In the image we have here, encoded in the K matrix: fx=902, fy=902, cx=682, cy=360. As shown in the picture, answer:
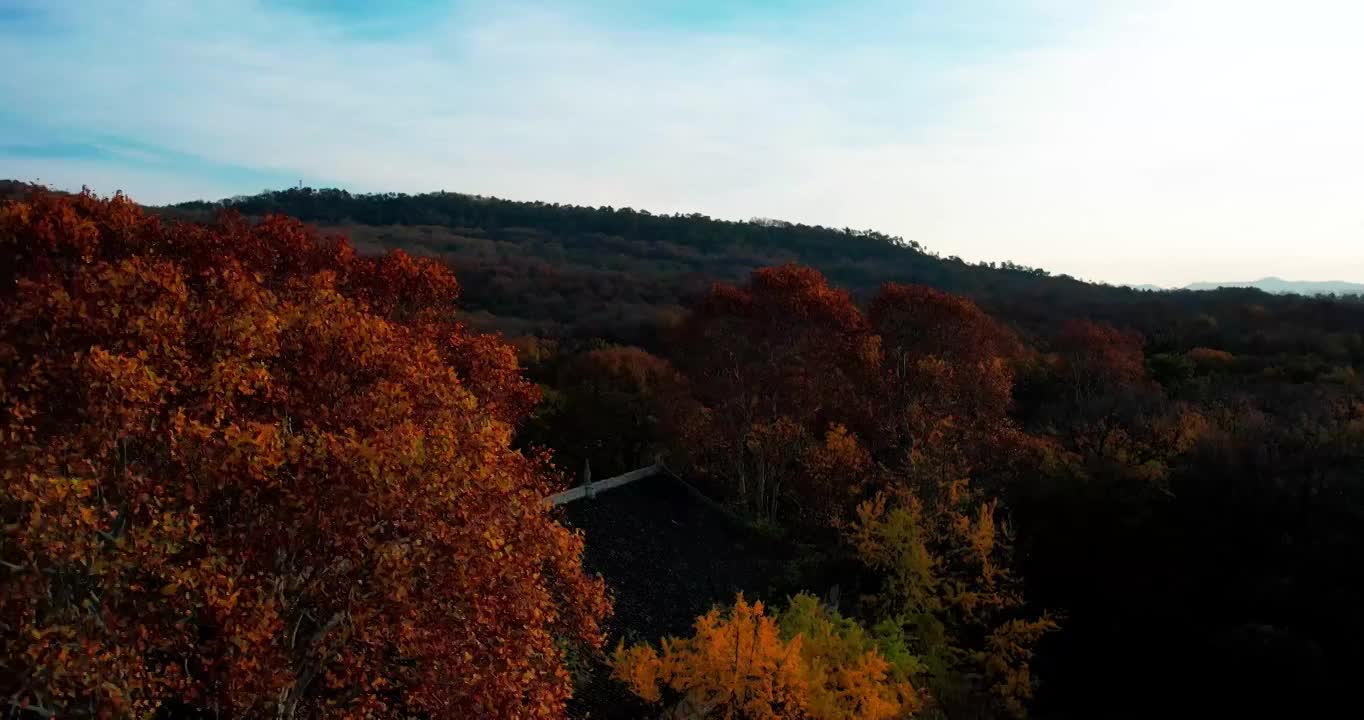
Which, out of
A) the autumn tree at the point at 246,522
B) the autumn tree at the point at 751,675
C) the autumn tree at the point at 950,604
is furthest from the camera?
the autumn tree at the point at 950,604

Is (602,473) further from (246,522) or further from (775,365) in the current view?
(246,522)

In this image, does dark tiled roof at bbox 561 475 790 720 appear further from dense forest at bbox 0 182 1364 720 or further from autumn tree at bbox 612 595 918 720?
autumn tree at bbox 612 595 918 720

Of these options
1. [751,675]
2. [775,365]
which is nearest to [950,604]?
[775,365]

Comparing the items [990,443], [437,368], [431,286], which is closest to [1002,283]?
[990,443]

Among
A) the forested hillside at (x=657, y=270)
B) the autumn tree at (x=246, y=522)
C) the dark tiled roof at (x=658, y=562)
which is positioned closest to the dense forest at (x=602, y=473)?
the autumn tree at (x=246, y=522)

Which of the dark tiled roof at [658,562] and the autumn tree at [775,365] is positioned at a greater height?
the autumn tree at [775,365]

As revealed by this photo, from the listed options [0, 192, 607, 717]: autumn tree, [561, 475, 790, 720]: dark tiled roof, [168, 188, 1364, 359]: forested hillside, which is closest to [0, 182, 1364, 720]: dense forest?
[0, 192, 607, 717]: autumn tree

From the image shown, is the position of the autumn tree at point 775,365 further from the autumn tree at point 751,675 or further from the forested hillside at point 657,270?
the forested hillside at point 657,270
